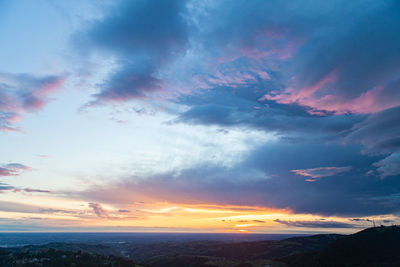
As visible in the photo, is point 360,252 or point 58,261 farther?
point 58,261

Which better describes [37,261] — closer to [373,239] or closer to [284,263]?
[284,263]

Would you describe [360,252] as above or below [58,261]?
above

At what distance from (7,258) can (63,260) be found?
5316 cm

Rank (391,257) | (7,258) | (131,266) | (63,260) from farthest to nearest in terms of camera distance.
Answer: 1. (7,258)
2. (63,260)
3. (131,266)
4. (391,257)

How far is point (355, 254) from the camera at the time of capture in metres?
174

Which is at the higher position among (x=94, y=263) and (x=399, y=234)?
(x=399, y=234)

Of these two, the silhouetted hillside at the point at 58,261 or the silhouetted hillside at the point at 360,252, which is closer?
the silhouetted hillside at the point at 360,252

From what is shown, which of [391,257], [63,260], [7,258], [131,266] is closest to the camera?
[391,257]

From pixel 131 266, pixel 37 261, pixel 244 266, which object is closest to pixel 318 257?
pixel 244 266

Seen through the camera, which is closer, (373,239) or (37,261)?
(37,261)

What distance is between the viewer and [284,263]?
19975 centimetres

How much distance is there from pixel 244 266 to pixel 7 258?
190383mm

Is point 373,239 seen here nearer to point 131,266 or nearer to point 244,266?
point 244,266

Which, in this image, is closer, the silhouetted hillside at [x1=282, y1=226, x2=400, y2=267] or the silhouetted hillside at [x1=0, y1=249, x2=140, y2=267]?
the silhouetted hillside at [x1=282, y1=226, x2=400, y2=267]
